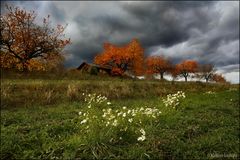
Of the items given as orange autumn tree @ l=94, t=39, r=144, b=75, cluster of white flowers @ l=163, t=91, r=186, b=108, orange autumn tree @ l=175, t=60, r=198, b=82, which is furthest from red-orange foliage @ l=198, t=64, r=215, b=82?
cluster of white flowers @ l=163, t=91, r=186, b=108

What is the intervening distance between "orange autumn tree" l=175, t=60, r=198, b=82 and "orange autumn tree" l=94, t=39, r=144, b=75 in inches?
1354

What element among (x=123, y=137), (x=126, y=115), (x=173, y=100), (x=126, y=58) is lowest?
(x=123, y=137)

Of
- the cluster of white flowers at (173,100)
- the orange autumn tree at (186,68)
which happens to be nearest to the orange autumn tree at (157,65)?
the orange autumn tree at (186,68)

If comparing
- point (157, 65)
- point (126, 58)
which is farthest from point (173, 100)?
point (157, 65)

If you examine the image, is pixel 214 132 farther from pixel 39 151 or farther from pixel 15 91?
pixel 15 91

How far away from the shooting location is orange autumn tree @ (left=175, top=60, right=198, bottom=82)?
94875 mm

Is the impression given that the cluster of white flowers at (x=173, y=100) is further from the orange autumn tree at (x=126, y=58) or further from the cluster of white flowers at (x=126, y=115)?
the orange autumn tree at (x=126, y=58)

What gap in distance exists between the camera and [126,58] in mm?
59875

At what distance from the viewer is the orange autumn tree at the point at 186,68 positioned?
9488 cm

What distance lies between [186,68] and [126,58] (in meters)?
43.8

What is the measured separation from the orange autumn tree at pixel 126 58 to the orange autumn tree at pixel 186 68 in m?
34.4

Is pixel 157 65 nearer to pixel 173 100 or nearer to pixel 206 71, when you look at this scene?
pixel 206 71

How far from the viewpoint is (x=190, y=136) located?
26.3ft

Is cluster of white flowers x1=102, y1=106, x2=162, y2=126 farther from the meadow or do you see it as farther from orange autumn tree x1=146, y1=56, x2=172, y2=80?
orange autumn tree x1=146, y1=56, x2=172, y2=80
